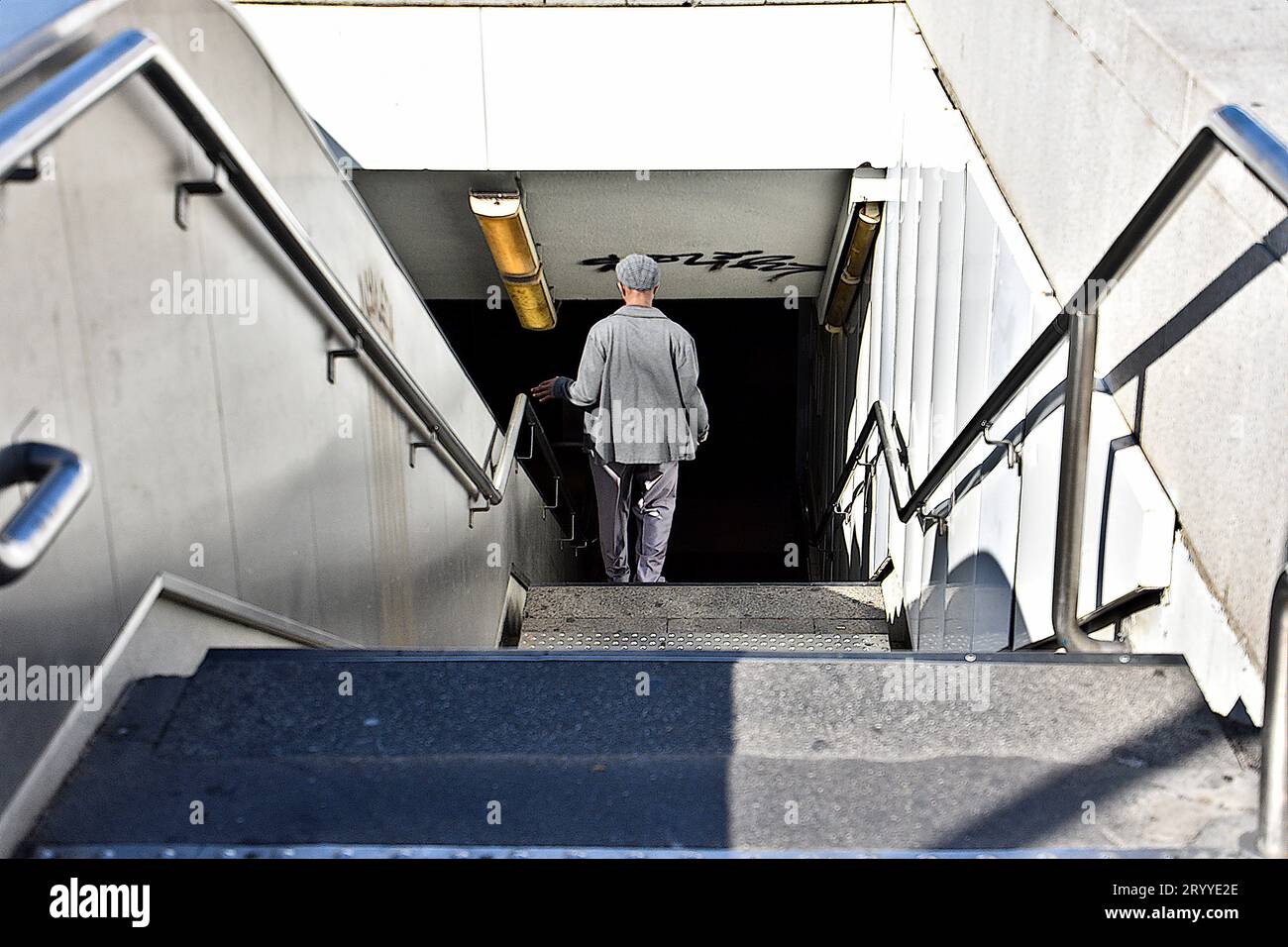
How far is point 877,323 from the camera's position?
7.15 meters

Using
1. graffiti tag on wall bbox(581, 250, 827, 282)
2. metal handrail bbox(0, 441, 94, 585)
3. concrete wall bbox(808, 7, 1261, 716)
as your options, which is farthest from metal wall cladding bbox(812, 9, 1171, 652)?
metal handrail bbox(0, 441, 94, 585)

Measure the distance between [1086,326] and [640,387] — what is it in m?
2.95

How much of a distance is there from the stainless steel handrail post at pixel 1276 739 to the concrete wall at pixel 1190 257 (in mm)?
381

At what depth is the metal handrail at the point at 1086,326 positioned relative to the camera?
1.88 metres

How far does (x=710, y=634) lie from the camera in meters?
4.89

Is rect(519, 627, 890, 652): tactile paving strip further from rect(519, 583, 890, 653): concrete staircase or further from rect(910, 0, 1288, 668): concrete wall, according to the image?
rect(910, 0, 1288, 668): concrete wall

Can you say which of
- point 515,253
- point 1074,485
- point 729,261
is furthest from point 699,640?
point 729,261

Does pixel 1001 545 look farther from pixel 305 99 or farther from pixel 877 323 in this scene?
pixel 305 99

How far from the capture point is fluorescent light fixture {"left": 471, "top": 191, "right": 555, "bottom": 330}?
261 inches

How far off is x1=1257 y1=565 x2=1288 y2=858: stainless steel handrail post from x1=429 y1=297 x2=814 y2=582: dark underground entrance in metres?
11.5

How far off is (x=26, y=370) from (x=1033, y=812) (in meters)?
1.66

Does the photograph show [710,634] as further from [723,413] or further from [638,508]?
[723,413]

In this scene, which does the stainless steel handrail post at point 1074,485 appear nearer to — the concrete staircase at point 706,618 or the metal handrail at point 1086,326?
the metal handrail at point 1086,326
